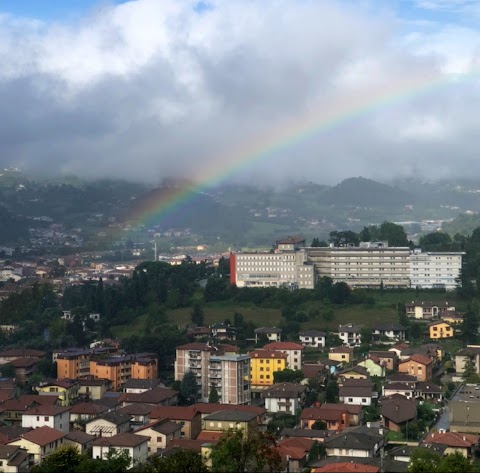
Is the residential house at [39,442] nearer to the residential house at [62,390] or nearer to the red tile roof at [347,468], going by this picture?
the residential house at [62,390]

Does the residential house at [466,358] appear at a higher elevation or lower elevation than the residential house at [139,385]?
higher

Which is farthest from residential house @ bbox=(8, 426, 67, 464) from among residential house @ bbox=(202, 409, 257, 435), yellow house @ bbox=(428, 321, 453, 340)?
yellow house @ bbox=(428, 321, 453, 340)

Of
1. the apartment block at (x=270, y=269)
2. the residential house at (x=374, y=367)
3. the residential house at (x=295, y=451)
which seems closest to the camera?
the residential house at (x=295, y=451)

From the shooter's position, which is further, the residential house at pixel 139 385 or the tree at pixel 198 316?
the tree at pixel 198 316

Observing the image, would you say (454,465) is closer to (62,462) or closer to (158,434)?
(62,462)

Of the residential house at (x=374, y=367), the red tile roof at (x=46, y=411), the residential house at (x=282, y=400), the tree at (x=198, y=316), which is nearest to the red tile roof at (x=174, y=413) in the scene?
the red tile roof at (x=46, y=411)

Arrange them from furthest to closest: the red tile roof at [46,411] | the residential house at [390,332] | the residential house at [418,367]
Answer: the residential house at [390,332], the residential house at [418,367], the red tile roof at [46,411]

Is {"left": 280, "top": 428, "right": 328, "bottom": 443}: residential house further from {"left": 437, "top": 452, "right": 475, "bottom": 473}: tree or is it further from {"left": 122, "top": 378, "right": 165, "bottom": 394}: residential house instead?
{"left": 122, "top": 378, "right": 165, "bottom": 394}: residential house
